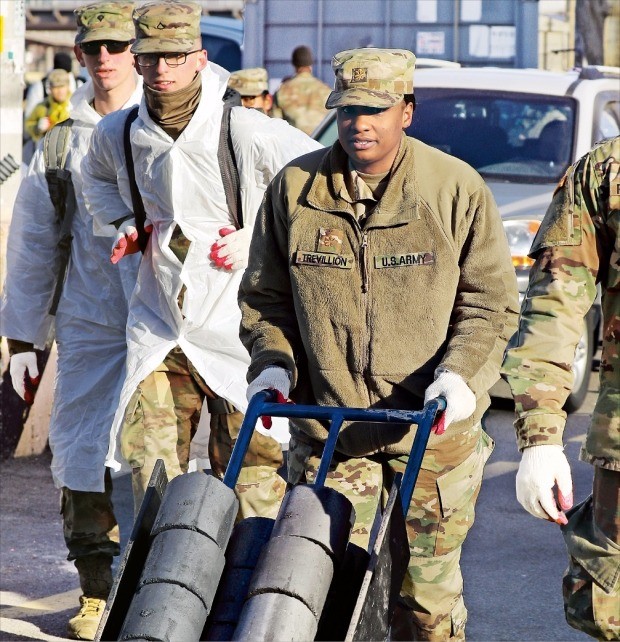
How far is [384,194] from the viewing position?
4.19 metres

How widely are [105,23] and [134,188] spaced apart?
0.80 m

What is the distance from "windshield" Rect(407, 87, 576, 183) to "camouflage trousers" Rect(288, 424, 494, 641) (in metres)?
5.66

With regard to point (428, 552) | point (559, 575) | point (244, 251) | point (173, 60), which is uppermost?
point (173, 60)

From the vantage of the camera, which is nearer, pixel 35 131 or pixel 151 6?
pixel 151 6

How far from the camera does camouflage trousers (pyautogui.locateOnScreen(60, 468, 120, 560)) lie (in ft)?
18.8

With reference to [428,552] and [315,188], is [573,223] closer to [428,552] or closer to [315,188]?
[315,188]

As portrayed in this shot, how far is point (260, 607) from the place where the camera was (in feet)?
10.5

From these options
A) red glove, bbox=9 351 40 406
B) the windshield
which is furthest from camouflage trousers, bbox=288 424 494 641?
the windshield

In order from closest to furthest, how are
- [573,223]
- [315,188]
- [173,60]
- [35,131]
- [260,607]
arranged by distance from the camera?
[260,607] < [573,223] < [315,188] < [173,60] < [35,131]

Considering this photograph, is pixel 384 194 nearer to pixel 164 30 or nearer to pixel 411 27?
pixel 164 30

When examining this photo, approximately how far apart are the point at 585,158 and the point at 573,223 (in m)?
0.17

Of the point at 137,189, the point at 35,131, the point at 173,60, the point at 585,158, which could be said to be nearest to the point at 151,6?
the point at 173,60

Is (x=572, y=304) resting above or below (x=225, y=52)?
below

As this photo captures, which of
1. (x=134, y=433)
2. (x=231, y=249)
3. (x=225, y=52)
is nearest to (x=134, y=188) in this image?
(x=231, y=249)
